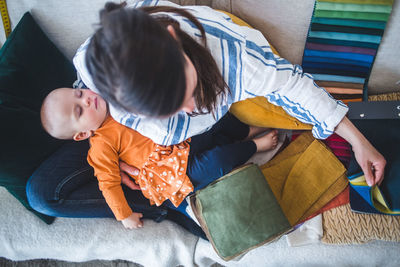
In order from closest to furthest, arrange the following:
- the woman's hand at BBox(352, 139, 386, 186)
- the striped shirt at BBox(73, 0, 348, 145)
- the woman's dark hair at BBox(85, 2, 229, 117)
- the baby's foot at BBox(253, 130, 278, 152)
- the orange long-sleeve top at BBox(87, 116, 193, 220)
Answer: the woman's dark hair at BBox(85, 2, 229, 117)
the striped shirt at BBox(73, 0, 348, 145)
the woman's hand at BBox(352, 139, 386, 186)
the orange long-sleeve top at BBox(87, 116, 193, 220)
the baby's foot at BBox(253, 130, 278, 152)

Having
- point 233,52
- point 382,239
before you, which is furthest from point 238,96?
point 382,239

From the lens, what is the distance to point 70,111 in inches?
33.0

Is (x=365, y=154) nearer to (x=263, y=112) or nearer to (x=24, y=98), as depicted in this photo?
(x=263, y=112)

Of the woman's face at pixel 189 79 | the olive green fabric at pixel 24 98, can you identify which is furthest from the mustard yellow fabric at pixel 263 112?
the olive green fabric at pixel 24 98

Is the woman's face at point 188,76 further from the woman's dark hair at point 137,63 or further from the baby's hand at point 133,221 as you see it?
the baby's hand at point 133,221

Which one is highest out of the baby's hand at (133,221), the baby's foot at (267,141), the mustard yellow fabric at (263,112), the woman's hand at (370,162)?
the mustard yellow fabric at (263,112)

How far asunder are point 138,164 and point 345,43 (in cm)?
79

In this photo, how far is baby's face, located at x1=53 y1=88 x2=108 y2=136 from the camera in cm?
84

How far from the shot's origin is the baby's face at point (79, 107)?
2.74 ft

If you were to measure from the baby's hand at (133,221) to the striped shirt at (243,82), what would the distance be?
0.96 feet

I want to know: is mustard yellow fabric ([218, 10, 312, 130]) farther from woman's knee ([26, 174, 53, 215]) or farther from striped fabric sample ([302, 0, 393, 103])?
woman's knee ([26, 174, 53, 215])

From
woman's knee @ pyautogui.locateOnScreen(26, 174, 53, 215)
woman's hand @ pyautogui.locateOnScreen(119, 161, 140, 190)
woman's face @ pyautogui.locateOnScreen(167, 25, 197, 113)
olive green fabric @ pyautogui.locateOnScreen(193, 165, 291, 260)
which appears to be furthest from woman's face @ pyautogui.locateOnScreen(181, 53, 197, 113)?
woman's knee @ pyautogui.locateOnScreen(26, 174, 53, 215)

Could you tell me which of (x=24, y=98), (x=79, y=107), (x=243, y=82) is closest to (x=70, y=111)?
(x=79, y=107)

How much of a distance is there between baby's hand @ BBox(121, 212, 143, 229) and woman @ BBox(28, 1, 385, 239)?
15 cm
